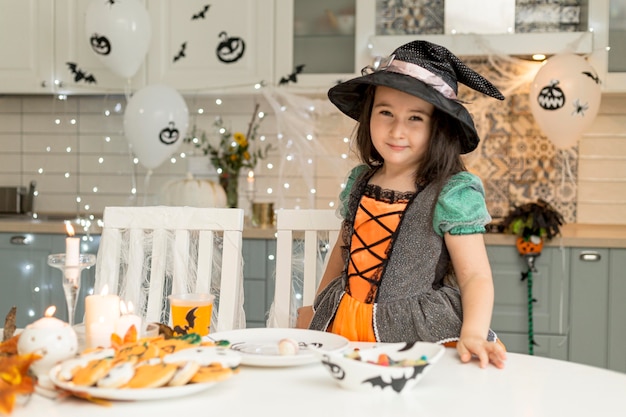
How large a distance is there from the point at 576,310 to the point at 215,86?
1.70 m

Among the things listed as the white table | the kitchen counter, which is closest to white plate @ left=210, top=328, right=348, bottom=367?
the white table

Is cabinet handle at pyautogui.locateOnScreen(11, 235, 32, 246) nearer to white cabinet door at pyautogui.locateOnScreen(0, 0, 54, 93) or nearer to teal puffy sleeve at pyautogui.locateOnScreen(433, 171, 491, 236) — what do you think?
white cabinet door at pyautogui.locateOnScreen(0, 0, 54, 93)

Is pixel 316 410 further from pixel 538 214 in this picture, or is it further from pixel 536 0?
pixel 536 0

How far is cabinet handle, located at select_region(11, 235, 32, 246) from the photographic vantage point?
124 inches

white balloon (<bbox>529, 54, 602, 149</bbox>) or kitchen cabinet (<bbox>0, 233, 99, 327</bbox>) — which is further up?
white balloon (<bbox>529, 54, 602, 149</bbox>)

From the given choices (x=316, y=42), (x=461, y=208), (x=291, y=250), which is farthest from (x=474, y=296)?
(x=316, y=42)

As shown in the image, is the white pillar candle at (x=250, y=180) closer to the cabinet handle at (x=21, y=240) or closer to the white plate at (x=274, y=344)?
the cabinet handle at (x=21, y=240)

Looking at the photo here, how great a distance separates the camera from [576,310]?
2.91 m

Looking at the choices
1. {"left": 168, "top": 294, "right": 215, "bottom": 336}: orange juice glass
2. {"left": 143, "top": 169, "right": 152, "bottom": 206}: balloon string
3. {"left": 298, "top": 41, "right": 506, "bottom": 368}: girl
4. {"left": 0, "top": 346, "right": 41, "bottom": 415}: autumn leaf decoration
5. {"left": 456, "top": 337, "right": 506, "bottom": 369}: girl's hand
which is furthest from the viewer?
{"left": 143, "top": 169, "right": 152, "bottom": 206}: balloon string

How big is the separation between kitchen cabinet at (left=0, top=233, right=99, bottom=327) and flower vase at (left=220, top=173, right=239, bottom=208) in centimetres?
58

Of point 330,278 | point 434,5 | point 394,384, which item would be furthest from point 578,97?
point 394,384

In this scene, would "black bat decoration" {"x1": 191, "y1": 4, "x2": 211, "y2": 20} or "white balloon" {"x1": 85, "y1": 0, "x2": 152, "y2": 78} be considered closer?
"white balloon" {"x1": 85, "y1": 0, "x2": 152, "y2": 78}

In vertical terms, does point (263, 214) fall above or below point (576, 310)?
above

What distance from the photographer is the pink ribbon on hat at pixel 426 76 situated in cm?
148
